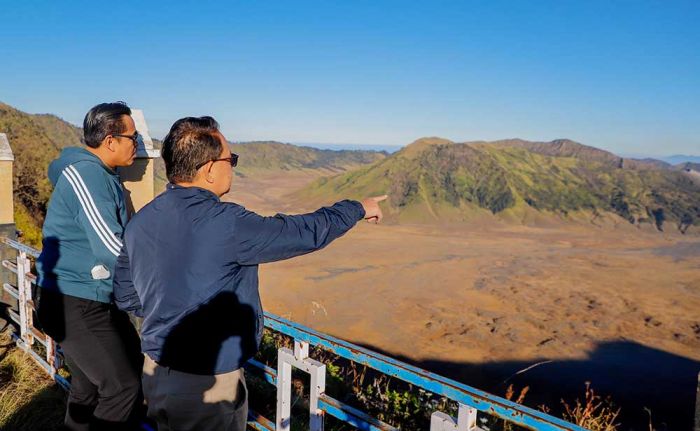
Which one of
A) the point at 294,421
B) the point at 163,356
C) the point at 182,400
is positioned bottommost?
the point at 294,421

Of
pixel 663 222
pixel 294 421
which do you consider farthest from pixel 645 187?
pixel 294 421

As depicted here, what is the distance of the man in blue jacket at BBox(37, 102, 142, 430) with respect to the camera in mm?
2180

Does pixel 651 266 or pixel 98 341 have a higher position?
pixel 98 341

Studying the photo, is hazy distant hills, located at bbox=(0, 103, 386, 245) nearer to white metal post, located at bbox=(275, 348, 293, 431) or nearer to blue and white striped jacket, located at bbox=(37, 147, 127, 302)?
blue and white striped jacket, located at bbox=(37, 147, 127, 302)

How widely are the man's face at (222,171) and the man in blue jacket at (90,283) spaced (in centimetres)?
58

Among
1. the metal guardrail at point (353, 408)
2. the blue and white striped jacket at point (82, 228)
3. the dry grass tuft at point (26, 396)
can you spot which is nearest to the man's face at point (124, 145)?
the blue and white striped jacket at point (82, 228)

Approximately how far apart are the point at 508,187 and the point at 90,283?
30506 mm

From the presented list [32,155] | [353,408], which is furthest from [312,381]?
[32,155]

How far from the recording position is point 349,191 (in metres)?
33.7

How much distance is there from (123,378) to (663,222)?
108 ft

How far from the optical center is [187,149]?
174 cm

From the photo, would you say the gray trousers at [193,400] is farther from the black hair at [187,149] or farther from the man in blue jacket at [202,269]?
the black hair at [187,149]

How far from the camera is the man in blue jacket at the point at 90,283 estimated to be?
218 centimetres

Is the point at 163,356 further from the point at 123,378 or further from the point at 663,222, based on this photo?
the point at 663,222
